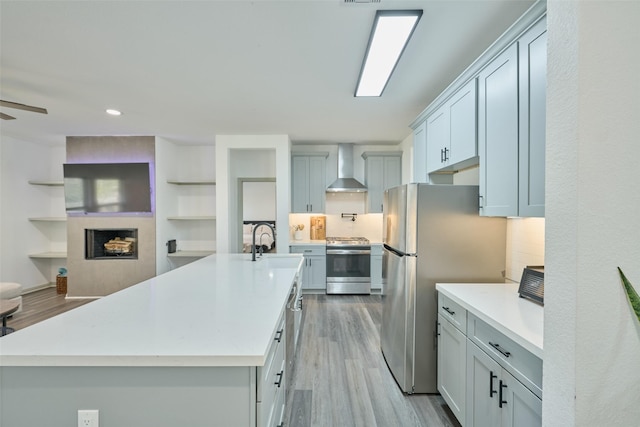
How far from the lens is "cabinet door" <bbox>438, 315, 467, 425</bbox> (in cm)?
169

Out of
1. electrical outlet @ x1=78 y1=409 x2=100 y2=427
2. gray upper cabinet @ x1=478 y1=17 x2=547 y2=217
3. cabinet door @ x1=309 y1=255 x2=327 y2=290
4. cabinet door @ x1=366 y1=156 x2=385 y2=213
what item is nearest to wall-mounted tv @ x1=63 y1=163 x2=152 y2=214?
cabinet door @ x1=309 y1=255 x2=327 y2=290

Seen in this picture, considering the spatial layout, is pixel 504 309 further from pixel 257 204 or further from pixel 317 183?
pixel 257 204

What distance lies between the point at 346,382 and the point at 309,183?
133 inches

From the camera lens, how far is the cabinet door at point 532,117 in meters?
1.37

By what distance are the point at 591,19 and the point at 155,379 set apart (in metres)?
1.78

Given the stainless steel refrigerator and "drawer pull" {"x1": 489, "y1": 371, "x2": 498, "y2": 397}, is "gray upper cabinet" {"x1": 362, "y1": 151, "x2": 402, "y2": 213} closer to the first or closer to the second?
the stainless steel refrigerator

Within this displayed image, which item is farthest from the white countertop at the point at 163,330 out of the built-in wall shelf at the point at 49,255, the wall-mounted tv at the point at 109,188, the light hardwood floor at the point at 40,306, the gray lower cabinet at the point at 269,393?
the built-in wall shelf at the point at 49,255

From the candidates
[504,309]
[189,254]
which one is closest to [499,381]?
[504,309]

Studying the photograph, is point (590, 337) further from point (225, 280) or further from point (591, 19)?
point (225, 280)

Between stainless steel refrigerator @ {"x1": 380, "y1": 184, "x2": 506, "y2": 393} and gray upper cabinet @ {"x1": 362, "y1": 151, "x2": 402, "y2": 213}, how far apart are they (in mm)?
2872

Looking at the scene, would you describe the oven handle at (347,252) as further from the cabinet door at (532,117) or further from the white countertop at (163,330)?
the cabinet door at (532,117)

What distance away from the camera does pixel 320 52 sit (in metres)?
2.07

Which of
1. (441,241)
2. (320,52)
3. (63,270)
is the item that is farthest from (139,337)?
(63,270)

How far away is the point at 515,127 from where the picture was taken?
1544mm
